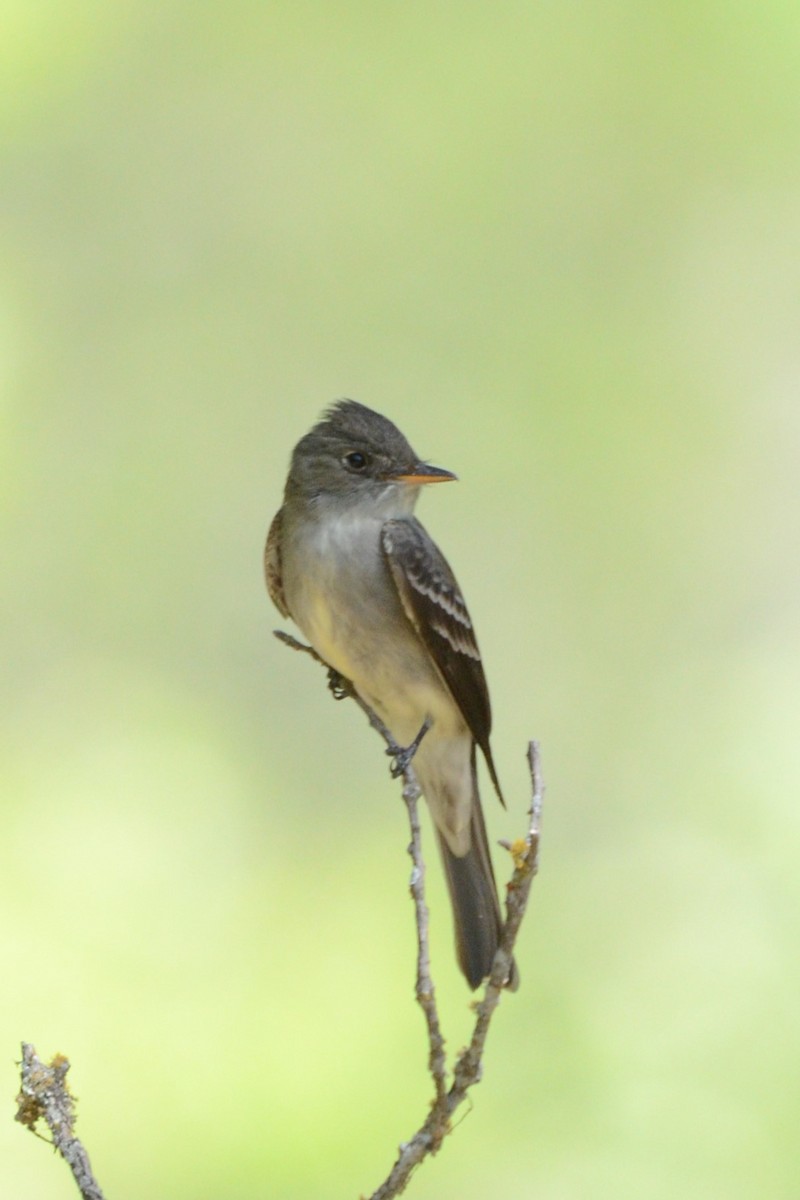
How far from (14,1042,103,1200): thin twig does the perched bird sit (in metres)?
1.01

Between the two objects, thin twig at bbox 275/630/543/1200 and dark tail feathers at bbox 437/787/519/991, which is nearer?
thin twig at bbox 275/630/543/1200

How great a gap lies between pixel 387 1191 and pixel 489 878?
1274 millimetres

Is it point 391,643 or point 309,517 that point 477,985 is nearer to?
point 391,643

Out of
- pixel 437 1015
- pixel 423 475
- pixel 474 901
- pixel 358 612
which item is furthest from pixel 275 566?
pixel 437 1015

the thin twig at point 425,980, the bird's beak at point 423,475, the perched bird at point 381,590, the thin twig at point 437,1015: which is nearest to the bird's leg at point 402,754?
the perched bird at point 381,590

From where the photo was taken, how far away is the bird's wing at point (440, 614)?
6.91ft

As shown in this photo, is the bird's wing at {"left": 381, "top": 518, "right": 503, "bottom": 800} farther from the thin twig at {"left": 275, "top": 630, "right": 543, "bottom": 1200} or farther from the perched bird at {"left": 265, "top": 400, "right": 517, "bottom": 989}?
the thin twig at {"left": 275, "top": 630, "right": 543, "bottom": 1200}

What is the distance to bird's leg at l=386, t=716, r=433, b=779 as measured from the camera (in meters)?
1.90

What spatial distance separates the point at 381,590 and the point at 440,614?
97mm

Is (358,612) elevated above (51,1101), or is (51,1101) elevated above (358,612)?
(358,612)

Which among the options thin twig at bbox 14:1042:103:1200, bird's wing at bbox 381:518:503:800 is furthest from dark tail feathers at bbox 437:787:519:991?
thin twig at bbox 14:1042:103:1200

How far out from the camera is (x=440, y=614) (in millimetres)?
2125

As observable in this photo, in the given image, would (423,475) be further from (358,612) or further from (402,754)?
(402,754)

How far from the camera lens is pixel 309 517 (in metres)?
2.16
